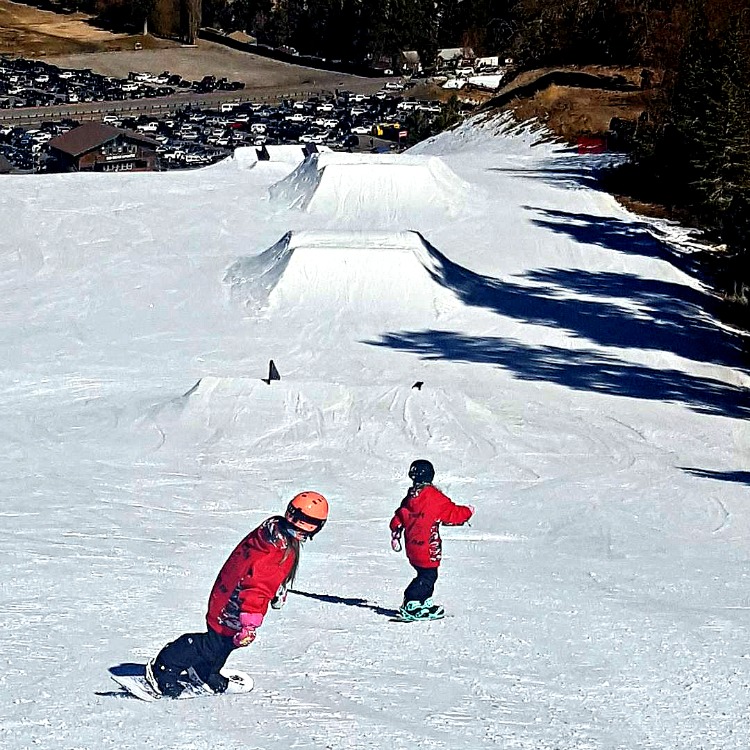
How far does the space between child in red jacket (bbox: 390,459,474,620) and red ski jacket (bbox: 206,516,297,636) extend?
177cm

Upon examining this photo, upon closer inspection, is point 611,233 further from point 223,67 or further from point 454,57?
point 223,67

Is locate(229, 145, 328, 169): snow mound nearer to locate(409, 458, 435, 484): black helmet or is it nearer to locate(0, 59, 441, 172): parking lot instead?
locate(0, 59, 441, 172): parking lot

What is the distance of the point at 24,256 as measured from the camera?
24.9 metres

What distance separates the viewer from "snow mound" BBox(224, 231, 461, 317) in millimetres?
21688

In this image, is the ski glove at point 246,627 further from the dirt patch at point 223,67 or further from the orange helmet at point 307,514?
the dirt patch at point 223,67

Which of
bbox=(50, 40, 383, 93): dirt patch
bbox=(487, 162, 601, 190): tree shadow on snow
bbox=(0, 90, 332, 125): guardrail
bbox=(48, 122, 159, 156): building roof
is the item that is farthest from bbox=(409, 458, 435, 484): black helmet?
bbox=(50, 40, 383, 93): dirt patch

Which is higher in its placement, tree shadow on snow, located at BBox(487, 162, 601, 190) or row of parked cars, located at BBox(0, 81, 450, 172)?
tree shadow on snow, located at BBox(487, 162, 601, 190)

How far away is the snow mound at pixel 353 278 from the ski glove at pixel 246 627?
1545cm

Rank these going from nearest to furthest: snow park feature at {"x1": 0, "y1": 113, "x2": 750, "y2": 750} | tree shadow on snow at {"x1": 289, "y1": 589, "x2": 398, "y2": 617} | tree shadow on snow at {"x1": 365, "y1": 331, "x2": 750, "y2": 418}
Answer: snow park feature at {"x1": 0, "y1": 113, "x2": 750, "y2": 750} < tree shadow on snow at {"x1": 289, "y1": 589, "x2": 398, "y2": 617} < tree shadow on snow at {"x1": 365, "y1": 331, "x2": 750, "y2": 418}

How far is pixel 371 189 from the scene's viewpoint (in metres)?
29.0

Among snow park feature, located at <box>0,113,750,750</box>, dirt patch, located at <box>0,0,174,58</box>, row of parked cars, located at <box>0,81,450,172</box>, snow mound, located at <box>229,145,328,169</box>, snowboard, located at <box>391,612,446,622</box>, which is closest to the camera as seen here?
snow park feature, located at <box>0,113,750,750</box>

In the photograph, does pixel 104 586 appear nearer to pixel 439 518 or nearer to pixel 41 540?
pixel 41 540

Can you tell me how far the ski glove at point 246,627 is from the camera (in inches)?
233

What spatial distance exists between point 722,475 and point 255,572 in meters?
9.87
